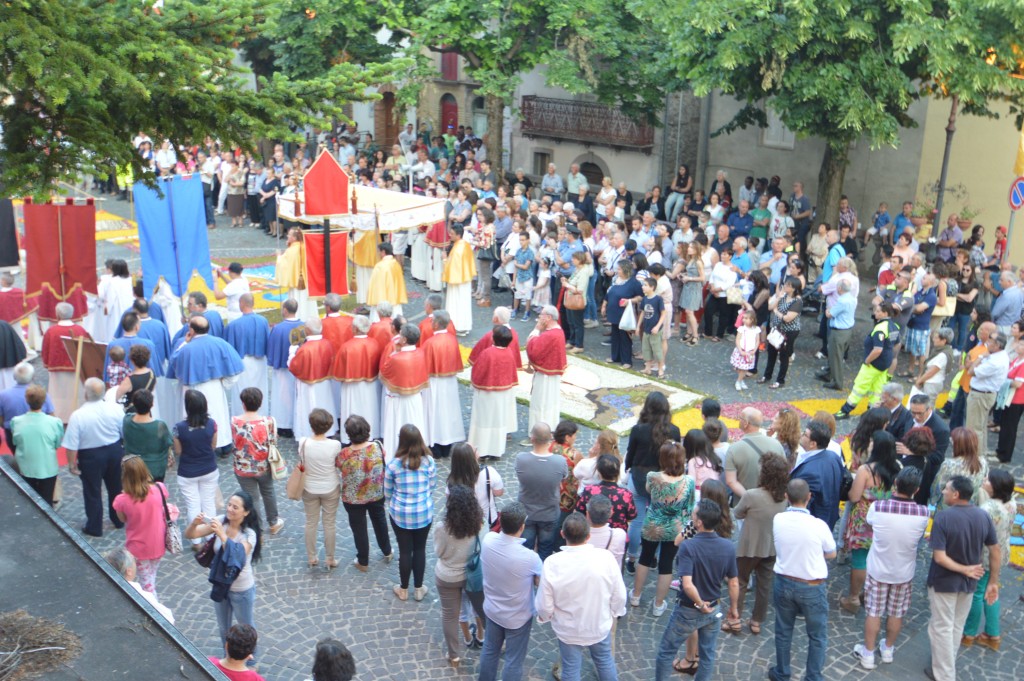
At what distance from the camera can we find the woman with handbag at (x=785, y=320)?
1345 cm

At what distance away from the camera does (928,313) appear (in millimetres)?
13477

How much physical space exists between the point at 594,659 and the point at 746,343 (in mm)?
7323

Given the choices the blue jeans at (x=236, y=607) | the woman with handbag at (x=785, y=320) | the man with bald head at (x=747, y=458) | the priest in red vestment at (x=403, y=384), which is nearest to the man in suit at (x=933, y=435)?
the man with bald head at (x=747, y=458)

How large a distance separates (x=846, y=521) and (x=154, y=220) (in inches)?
381

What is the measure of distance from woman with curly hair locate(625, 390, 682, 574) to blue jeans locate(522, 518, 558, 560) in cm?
78

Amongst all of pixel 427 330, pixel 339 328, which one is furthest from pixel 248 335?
pixel 427 330

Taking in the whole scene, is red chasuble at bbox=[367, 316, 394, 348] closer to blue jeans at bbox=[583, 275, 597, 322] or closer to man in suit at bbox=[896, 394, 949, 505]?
blue jeans at bbox=[583, 275, 597, 322]

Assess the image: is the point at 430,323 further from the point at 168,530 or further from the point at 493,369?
the point at 168,530

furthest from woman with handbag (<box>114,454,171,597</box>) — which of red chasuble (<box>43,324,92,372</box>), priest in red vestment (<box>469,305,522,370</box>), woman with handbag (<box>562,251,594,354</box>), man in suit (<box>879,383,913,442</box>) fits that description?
woman with handbag (<box>562,251,594,354</box>)

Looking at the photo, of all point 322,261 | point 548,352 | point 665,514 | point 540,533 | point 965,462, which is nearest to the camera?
point 665,514

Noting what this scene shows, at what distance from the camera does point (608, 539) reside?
7.46 metres

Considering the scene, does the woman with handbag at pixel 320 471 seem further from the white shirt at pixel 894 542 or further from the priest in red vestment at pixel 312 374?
the white shirt at pixel 894 542

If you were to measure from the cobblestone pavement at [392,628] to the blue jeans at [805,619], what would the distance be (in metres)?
0.28

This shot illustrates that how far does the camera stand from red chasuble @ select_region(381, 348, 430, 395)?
10555 mm
